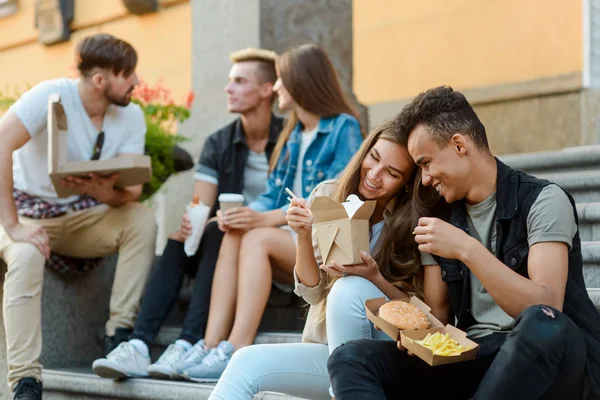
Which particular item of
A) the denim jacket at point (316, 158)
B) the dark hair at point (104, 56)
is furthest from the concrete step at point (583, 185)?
the dark hair at point (104, 56)

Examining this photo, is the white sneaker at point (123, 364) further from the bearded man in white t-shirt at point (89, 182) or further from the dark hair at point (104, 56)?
the dark hair at point (104, 56)

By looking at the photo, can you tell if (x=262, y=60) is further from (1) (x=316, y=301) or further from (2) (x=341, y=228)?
(2) (x=341, y=228)

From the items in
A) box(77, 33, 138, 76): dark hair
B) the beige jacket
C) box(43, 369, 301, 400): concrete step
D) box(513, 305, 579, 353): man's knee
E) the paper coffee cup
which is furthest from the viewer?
box(77, 33, 138, 76): dark hair

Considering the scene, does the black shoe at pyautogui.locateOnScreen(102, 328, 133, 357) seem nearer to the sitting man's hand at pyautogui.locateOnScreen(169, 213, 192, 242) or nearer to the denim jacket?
the sitting man's hand at pyautogui.locateOnScreen(169, 213, 192, 242)

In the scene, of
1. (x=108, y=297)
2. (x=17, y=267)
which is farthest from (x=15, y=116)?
(x=108, y=297)

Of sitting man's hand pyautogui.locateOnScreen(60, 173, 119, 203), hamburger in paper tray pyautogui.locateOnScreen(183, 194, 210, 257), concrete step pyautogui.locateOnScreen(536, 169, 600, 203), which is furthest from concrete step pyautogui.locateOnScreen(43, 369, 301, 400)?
concrete step pyautogui.locateOnScreen(536, 169, 600, 203)

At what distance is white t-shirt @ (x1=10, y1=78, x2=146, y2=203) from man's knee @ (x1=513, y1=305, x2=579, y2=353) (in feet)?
9.14

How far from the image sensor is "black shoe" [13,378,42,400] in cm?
448

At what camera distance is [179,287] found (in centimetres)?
489

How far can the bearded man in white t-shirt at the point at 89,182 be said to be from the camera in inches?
189

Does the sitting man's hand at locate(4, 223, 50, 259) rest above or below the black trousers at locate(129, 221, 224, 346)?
above

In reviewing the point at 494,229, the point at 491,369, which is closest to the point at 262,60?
the point at 494,229

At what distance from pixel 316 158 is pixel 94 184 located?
1.02m

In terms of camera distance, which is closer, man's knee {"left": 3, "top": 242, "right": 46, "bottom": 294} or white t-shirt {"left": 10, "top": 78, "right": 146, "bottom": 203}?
man's knee {"left": 3, "top": 242, "right": 46, "bottom": 294}
